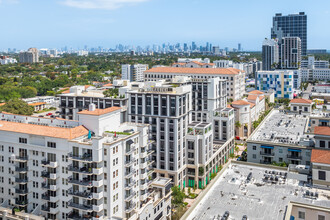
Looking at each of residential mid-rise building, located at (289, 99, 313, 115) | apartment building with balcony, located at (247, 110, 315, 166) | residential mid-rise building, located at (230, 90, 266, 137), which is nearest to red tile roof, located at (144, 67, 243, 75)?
residential mid-rise building, located at (230, 90, 266, 137)

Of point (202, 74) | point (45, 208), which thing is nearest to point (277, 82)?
point (202, 74)

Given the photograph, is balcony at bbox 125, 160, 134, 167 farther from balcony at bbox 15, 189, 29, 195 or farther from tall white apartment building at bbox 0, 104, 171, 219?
balcony at bbox 15, 189, 29, 195

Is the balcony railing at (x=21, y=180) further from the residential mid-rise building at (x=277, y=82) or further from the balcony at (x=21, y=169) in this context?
the residential mid-rise building at (x=277, y=82)

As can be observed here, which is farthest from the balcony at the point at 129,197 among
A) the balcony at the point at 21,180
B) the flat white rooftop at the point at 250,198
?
the balcony at the point at 21,180

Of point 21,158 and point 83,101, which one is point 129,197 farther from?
point 83,101

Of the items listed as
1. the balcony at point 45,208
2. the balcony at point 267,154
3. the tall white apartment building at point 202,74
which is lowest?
the balcony at point 45,208

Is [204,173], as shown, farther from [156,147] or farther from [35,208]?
[35,208]
